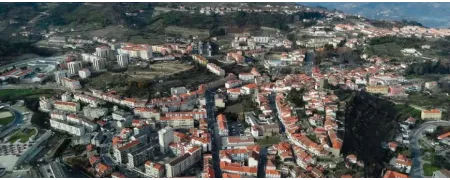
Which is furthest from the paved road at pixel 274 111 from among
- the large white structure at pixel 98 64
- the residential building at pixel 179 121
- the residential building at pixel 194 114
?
the large white structure at pixel 98 64

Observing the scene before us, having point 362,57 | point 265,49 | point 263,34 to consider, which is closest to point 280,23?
point 263,34

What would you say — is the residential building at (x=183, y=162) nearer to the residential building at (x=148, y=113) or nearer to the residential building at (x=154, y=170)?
the residential building at (x=154, y=170)

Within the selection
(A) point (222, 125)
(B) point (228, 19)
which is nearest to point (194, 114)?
(A) point (222, 125)

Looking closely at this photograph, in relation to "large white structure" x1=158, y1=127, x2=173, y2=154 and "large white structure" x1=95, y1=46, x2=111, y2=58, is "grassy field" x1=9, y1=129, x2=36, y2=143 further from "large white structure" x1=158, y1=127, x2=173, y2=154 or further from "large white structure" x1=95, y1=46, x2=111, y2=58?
"large white structure" x1=95, y1=46, x2=111, y2=58

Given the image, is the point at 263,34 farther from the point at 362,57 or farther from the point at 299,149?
the point at 299,149

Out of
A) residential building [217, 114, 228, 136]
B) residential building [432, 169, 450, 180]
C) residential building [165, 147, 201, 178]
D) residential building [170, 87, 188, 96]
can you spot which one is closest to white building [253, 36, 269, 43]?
residential building [170, 87, 188, 96]

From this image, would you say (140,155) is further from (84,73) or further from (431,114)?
(431,114)
